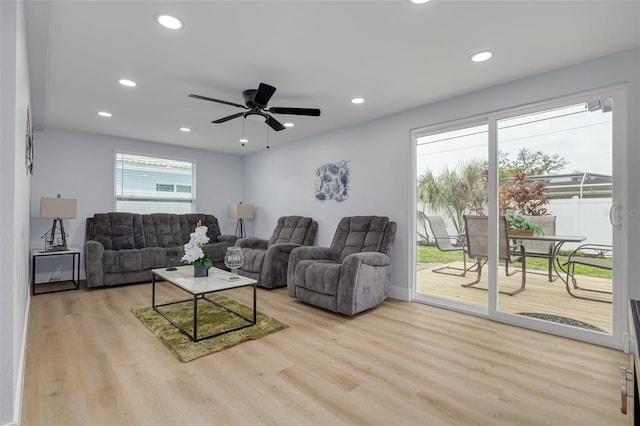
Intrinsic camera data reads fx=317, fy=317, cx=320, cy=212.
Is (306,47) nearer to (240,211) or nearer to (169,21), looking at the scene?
(169,21)

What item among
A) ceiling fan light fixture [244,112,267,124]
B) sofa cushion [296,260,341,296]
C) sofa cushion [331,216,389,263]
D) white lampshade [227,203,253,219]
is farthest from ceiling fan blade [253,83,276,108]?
white lampshade [227,203,253,219]

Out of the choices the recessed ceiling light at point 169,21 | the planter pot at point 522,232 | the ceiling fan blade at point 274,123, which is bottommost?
the planter pot at point 522,232

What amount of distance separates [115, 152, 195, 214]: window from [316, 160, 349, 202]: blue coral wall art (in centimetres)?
273

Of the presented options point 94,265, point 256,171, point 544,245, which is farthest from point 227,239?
point 544,245

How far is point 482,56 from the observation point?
8.39ft

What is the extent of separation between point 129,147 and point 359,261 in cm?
451

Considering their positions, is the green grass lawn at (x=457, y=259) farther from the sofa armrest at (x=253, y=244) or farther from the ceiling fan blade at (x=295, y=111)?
the sofa armrest at (x=253, y=244)

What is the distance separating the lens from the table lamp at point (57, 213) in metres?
4.18

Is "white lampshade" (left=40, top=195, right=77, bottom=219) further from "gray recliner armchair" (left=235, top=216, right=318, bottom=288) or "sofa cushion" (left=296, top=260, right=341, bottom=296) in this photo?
"sofa cushion" (left=296, top=260, right=341, bottom=296)

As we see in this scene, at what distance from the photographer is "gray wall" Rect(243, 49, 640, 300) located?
2.49 m

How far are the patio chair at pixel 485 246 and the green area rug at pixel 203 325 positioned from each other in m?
2.19

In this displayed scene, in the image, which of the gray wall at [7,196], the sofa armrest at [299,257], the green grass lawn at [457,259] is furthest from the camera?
the sofa armrest at [299,257]

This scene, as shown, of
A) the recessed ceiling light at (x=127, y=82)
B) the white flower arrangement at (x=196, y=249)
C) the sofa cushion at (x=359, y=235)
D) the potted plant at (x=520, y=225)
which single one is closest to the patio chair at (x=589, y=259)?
the potted plant at (x=520, y=225)

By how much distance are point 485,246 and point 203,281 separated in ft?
9.44
